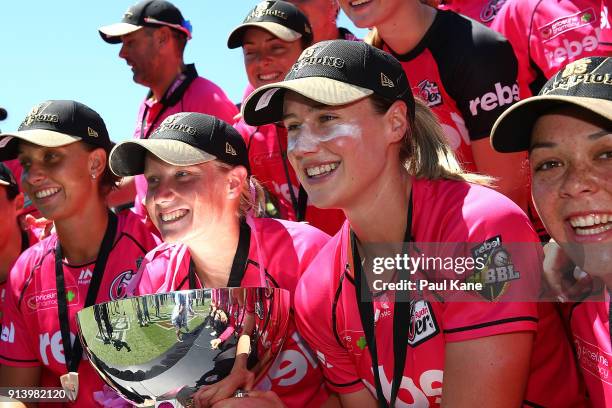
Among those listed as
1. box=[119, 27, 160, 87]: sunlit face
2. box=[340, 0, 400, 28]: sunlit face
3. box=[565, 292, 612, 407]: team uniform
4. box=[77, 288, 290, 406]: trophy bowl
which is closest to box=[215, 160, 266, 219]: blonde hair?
box=[77, 288, 290, 406]: trophy bowl

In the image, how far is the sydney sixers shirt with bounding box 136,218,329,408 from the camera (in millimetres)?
3855

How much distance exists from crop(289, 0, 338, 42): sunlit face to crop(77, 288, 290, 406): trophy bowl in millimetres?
3074

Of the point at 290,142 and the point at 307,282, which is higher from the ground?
the point at 290,142

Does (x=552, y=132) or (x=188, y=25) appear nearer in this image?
(x=552, y=132)

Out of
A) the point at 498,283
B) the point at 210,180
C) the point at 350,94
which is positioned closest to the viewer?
the point at 498,283

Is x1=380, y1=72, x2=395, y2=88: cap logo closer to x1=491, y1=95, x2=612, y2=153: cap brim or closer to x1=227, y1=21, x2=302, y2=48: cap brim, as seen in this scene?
x1=491, y1=95, x2=612, y2=153: cap brim

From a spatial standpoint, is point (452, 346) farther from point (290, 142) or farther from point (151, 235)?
point (151, 235)

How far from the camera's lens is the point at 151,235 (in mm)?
4758

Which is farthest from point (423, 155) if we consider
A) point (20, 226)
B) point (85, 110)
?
point (20, 226)

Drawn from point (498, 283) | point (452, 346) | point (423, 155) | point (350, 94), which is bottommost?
point (452, 346)

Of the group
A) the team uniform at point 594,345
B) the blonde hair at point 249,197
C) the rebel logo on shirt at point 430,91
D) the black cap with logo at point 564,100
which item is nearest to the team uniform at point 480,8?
the rebel logo on shirt at point 430,91

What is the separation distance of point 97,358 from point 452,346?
1.47 m

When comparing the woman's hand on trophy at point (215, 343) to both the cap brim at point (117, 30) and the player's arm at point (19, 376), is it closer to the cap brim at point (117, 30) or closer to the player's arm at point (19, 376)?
the player's arm at point (19, 376)

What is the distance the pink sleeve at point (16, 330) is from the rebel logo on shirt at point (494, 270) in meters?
2.81
